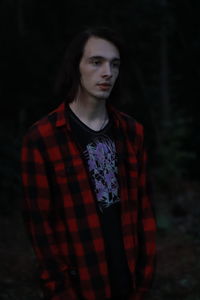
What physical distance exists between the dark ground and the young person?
7.96 ft

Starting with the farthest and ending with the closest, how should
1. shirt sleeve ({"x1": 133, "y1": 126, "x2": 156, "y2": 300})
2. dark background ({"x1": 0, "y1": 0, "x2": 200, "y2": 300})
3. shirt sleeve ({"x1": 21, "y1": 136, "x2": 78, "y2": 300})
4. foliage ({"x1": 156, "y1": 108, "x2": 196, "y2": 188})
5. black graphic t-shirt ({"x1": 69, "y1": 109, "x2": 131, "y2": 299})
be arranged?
foliage ({"x1": 156, "y1": 108, "x2": 196, "y2": 188}), dark background ({"x1": 0, "y1": 0, "x2": 200, "y2": 300}), shirt sleeve ({"x1": 133, "y1": 126, "x2": 156, "y2": 300}), black graphic t-shirt ({"x1": 69, "y1": 109, "x2": 131, "y2": 299}), shirt sleeve ({"x1": 21, "y1": 136, "x2": 78, "y2": 300})

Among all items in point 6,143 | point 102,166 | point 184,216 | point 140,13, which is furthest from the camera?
point 140,13

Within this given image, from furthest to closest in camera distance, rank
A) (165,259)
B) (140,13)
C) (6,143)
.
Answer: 1. (140,13)
2. (6,143)
3. (165,259)

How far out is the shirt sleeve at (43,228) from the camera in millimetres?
2365

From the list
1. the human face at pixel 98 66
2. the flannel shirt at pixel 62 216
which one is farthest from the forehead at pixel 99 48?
the flannel shirt at pixel 62 216

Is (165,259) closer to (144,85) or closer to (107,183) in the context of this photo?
(107,183)

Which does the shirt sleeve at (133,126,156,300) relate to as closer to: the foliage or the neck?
the neck

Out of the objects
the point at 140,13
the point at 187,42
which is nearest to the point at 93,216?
the point at 140,13

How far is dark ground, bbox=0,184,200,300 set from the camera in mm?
5052

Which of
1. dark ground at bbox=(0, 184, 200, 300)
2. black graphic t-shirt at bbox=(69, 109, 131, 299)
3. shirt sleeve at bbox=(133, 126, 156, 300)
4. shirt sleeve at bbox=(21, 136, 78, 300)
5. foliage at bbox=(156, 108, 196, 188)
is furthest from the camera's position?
foliage at bbox=(156, 108, 196, 188)

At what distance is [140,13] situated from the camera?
10.1 metres

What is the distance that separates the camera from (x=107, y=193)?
254 cm

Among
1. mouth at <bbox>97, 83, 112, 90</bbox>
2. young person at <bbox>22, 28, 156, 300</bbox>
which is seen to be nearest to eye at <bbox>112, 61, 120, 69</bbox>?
young person at <bbox>22, 28, 156, 300</bbox>

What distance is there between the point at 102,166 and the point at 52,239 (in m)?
0.48
